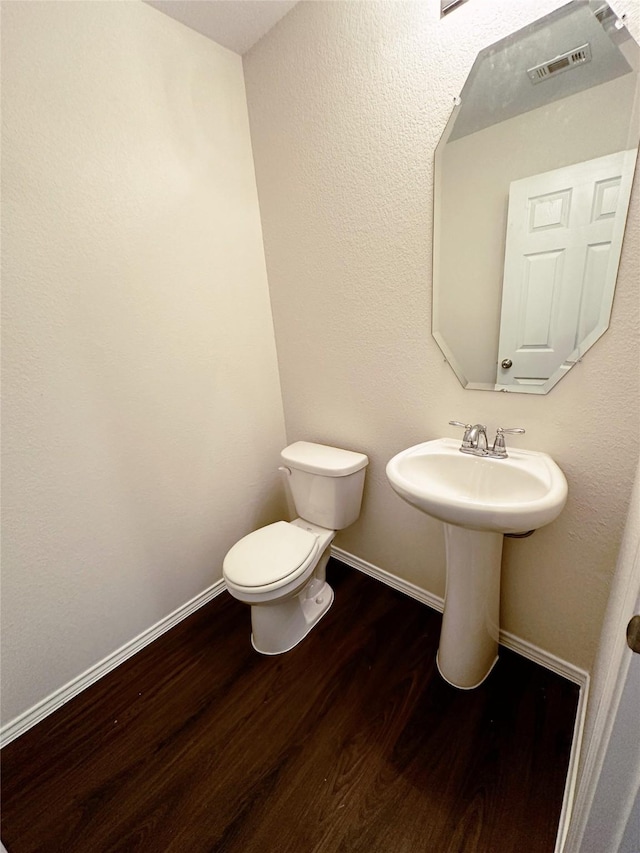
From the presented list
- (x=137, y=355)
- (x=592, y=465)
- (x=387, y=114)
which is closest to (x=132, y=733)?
(x=137, y=355)

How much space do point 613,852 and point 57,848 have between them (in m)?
1.31

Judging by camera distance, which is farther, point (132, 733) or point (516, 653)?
point (516, 653)

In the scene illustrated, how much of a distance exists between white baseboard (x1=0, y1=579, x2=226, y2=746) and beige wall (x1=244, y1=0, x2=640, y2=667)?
0.86 m

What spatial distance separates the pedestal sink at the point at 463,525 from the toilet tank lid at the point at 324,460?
0.36 metres

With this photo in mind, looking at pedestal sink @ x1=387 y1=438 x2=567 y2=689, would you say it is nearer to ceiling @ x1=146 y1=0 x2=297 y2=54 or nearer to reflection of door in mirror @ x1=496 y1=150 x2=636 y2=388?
reflection of door in mirror @ x1=496 y1=150 x2=636 y2=388

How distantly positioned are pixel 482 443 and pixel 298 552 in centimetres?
80

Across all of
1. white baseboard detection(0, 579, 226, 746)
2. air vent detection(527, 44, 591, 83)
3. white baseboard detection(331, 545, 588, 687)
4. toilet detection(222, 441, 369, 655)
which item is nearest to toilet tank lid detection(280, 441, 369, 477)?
toilet detection(222, 441, 369, 655)

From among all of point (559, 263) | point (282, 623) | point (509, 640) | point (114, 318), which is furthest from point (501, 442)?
point (114, 318)

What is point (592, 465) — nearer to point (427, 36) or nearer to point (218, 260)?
point (427, 36)

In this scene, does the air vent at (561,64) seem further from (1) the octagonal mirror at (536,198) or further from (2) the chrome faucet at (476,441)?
(2) the chrome faucet at (476,441)

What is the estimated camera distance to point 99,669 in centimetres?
135

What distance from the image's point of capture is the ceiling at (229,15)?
3.95 feet

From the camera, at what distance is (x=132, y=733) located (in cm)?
116

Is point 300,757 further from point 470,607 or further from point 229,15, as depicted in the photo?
point 229,15
